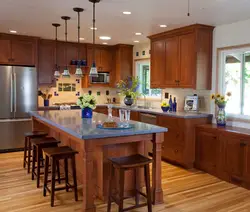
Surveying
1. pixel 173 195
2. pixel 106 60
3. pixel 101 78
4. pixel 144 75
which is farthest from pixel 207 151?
pixel 106 60

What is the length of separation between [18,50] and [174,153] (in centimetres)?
398

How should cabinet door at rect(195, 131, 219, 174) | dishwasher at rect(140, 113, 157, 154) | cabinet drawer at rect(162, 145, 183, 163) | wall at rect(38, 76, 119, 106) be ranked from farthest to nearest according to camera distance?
wall at rect(38, 76, 119, 106), dishwasher at rect(140, 113, 157, 154), cabinet drawer at rect(162, 145, 183, 163), cabinet door at rect(195, 131, 219, 174)

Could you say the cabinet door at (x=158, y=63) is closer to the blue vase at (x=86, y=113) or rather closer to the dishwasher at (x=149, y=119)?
the dishwasher at (x=149, y=119)

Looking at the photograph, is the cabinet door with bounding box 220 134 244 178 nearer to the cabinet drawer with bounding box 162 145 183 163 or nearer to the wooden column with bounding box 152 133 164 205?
the cabinet drawer with bounding box 162 145 183 163

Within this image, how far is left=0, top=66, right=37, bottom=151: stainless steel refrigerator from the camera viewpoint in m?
5.77

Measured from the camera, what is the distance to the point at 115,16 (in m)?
4.30

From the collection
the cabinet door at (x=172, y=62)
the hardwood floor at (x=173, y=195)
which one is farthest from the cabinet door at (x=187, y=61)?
the hardwood floor at (x=173, y=195)

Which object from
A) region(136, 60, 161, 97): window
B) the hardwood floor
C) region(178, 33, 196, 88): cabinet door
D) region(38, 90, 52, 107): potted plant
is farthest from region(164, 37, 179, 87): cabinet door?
region(38, 90, 52, 107): potted plant

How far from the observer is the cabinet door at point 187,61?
16.1 feet

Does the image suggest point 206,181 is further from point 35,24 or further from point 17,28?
point 17,28

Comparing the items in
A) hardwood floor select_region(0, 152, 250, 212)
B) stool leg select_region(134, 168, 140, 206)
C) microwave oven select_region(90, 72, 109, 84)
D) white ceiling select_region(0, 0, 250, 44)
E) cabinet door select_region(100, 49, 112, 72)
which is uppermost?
white ceiling select_region(0, 0, 250, 44)

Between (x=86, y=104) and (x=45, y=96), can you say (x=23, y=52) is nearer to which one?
(x=45, y=96)

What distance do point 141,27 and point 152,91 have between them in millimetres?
2094

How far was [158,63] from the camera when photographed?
5.79 meters
